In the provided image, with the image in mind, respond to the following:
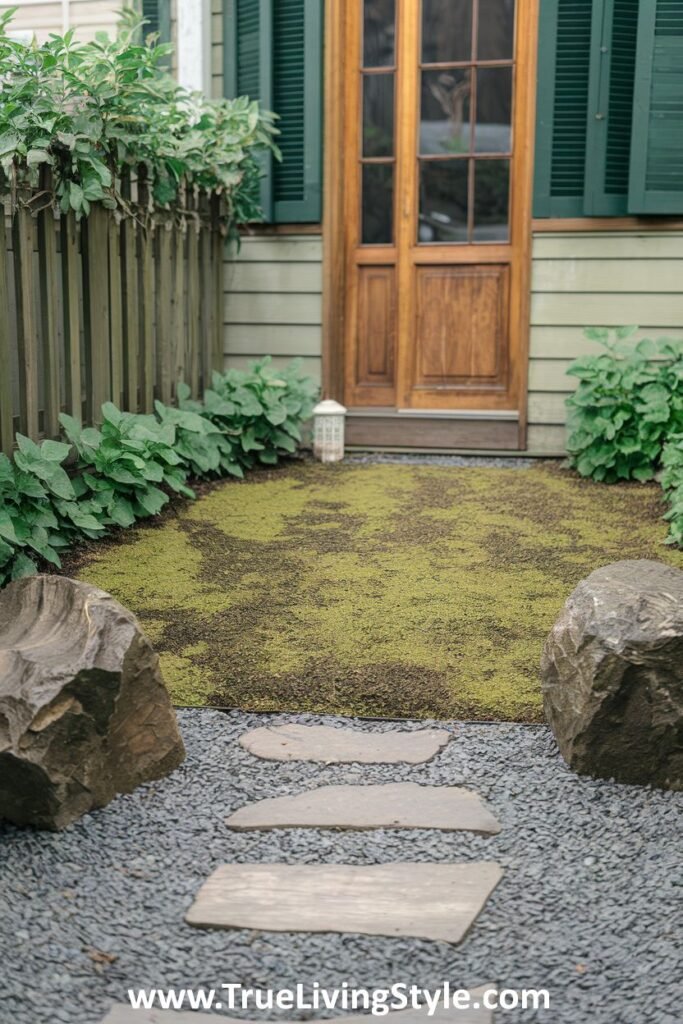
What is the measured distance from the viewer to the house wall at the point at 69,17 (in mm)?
5855

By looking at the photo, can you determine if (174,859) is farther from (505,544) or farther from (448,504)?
(448,504)

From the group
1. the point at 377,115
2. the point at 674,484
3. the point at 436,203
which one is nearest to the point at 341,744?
the point at 674,484

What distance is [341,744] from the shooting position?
89.4 inches

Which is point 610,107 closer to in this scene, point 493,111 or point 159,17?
point 493,111

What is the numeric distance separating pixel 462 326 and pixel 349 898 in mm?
4447

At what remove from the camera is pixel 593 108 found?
17.1 feet

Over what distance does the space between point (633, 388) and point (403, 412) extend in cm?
133

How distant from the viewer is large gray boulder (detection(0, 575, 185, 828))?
1854 mm

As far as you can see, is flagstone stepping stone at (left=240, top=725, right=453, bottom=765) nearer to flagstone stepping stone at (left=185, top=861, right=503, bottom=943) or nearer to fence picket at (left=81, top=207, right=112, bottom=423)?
flagstone stepping stone at (left=185, top=861, right=503, bottom=943)

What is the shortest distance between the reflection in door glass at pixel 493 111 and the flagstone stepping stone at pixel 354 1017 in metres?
4.99

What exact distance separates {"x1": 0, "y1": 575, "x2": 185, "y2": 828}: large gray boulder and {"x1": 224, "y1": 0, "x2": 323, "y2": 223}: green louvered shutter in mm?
3930

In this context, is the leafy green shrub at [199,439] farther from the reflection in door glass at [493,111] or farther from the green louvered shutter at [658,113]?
the green louvered shutter at [658,113]

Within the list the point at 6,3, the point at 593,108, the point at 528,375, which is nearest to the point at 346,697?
the point at 528,375

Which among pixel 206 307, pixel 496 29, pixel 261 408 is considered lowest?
pixel 261 408
